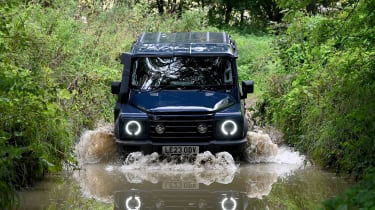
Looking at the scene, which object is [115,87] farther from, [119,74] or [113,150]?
[119,74]

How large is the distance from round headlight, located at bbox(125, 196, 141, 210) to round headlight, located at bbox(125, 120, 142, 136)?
1.99m

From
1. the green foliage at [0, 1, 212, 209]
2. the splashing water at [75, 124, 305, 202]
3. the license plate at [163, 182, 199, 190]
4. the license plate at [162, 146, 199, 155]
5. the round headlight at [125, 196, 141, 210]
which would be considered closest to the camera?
the green foliage at [0, 1, 212, 209]

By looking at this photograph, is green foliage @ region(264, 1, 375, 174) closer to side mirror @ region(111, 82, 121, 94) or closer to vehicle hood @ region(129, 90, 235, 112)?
vehicle hood @ region(129, 90, 235, 112)

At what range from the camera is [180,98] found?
11797 millimetres

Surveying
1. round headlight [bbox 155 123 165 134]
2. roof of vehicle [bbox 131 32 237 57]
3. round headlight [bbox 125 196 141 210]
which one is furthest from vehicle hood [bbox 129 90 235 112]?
round headlight [bbox 125 196 141 210]

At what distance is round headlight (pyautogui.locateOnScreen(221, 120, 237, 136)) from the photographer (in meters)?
11.5

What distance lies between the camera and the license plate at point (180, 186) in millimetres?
10195

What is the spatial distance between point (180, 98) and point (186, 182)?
1.70 meters

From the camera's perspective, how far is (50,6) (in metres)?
18.7

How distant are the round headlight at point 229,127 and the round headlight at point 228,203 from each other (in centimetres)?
204

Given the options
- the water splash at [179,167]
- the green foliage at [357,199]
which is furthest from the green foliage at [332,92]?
the green foliage at [357,199]

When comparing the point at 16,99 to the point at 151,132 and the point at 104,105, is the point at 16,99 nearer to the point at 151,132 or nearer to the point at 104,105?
the point at 151,132

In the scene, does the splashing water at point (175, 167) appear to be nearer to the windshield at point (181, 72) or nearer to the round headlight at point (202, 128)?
the round headlight at point (202, 128)

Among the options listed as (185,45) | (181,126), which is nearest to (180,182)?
(181,126)
